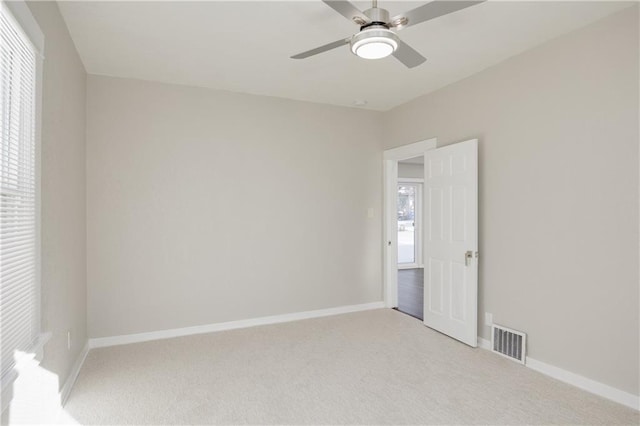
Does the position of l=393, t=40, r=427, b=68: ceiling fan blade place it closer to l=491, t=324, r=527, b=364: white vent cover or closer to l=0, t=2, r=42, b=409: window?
l=0, t=2, r=42, b=409: window

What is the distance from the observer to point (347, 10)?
6.25ft

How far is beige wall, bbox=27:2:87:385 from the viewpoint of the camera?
2181 mm

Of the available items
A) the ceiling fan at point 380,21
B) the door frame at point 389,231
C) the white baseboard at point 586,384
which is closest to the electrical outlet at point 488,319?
the white baseboard at point 586,384

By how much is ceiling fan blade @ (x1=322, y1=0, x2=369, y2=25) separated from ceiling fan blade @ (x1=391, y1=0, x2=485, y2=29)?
6.8 inches

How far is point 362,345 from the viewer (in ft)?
11.8

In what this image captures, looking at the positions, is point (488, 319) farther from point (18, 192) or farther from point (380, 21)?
point (18, 192)

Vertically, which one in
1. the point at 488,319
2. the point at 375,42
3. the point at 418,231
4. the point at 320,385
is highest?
the point at 375,42

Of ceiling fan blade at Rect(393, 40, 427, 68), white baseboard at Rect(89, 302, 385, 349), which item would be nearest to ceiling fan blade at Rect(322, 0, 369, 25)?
ceiling fan blade at Rect(393, 40, 427, 68)

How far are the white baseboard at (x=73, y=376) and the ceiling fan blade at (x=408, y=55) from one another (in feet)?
10.3

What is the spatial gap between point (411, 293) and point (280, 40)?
4.37m

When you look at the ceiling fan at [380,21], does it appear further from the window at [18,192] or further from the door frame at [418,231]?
the door frame at [418,231]

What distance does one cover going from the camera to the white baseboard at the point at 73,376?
2.50 m

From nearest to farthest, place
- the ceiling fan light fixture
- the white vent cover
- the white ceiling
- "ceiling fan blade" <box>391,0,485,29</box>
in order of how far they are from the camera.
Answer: "ceiling fan blade" <box>391,0,485,29</box> < the ceiling fan light fixture < the white ceiling < the white vent cover

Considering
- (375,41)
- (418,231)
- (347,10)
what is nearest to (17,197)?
(347,10)
